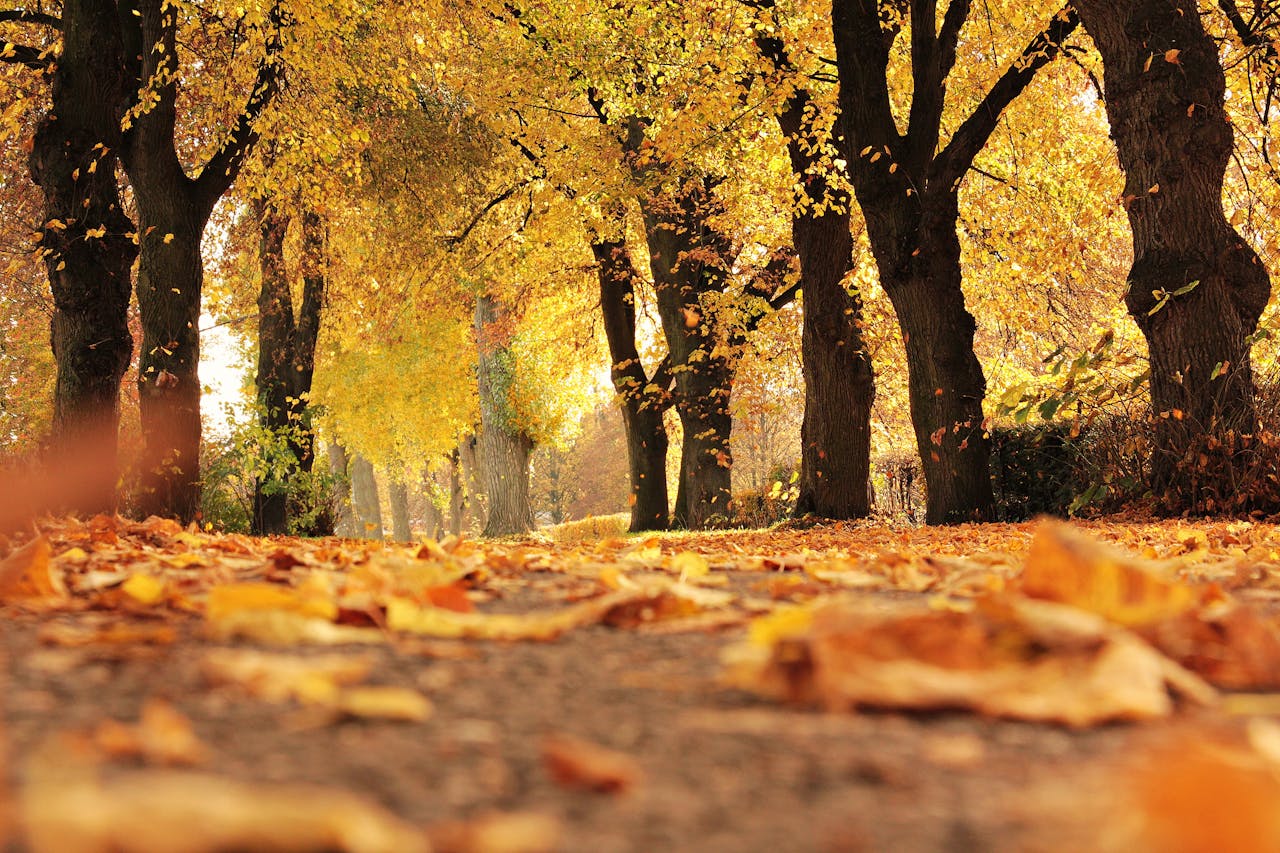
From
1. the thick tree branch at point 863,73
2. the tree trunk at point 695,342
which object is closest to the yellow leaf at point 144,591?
the thick tree branch at point 863,73

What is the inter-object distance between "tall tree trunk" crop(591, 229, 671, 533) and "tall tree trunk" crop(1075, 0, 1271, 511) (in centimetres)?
1037

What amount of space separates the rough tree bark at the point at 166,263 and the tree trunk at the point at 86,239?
875 millimetres

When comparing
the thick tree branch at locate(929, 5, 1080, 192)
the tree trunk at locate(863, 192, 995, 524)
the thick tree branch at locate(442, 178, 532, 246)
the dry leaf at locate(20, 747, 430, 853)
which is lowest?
the dry leaf at locate(20, 747, 430, 853)

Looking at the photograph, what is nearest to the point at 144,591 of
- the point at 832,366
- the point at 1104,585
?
the point at 1104,585

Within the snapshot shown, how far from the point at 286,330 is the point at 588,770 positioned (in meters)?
17.4

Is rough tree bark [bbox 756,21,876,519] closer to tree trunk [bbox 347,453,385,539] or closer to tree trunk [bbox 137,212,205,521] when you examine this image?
tree trunk [bbox 137,212,205,521]

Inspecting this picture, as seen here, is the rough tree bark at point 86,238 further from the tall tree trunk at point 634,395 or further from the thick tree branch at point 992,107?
the tall tree trunk at point 634,395

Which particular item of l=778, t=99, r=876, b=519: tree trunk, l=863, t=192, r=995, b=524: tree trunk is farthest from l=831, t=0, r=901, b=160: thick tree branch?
l=778, t=99, r=876, b=519: tree trunk

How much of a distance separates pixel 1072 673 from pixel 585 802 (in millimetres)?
801

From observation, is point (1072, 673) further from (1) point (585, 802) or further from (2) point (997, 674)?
(1) point (585, 802)

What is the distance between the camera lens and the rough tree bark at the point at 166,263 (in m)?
9.98

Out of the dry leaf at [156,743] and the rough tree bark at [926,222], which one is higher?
the rough tree bark at [926,222]

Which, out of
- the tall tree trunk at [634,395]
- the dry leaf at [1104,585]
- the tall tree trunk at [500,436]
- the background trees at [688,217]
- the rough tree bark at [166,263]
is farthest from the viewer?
the tall tree trunk at [500,436]

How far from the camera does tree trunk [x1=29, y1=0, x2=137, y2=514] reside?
859 cm
